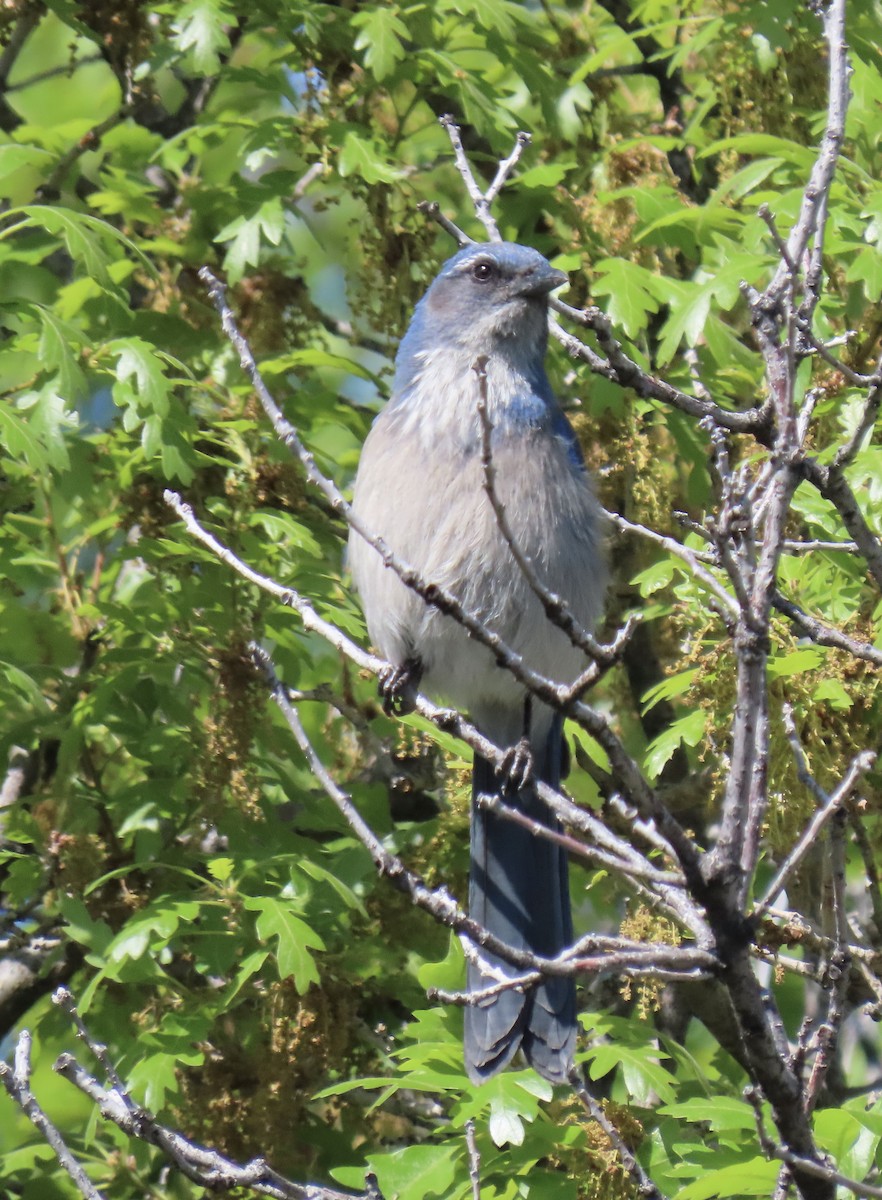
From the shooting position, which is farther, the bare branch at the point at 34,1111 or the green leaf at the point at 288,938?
the green leaf at the point at 288,938

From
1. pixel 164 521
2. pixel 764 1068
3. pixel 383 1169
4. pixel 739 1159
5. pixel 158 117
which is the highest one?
pixel 158 117

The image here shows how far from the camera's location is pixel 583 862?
17.1ft

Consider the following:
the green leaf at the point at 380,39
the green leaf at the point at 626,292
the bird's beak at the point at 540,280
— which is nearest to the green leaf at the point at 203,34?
the green leaf at the point at 380,39

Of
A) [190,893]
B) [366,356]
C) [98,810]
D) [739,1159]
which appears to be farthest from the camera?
[366,356]

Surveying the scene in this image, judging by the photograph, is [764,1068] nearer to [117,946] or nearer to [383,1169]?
[383,1169]

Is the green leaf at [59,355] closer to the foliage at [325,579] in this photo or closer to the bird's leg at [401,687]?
the foliage at [325,579]

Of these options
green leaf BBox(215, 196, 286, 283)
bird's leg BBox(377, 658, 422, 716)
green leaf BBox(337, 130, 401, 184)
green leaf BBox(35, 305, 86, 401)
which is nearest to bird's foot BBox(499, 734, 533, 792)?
bird's leg BBox(377, 658, 422, 716)

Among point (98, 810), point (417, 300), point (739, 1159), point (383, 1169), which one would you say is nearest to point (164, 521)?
point (98, 810)

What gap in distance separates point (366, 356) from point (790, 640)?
Result: 384 centimetres

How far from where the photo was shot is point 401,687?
4715mm

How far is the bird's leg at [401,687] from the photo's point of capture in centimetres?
470

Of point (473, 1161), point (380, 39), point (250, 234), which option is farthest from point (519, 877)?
point (380, 39)

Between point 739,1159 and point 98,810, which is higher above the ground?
point 739,1159

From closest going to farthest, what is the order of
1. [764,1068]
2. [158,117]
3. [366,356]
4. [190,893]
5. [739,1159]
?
1. [764,1068]
2. [739,1159]
3. [190,893]
4. [158,117]
5. [366,356]
